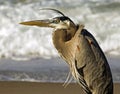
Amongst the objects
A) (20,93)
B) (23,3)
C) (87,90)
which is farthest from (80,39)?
(23,3)

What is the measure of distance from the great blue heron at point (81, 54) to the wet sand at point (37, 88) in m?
2.78

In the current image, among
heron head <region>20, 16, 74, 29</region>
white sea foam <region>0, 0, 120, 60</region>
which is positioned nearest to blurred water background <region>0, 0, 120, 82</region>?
white sea foam <region>0, 0, 120, 60</region>

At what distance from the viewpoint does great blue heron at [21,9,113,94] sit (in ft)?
8.20

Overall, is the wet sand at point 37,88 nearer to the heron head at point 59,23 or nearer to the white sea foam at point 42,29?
the white sea foam at point 42,29

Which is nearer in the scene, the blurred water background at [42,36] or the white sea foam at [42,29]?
the blurred water background at [42,36]

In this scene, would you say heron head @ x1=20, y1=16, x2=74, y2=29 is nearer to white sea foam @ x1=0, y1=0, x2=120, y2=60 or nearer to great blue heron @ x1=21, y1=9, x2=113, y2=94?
great blue heron @ x1=21, y1=9, x2=113, y2=94

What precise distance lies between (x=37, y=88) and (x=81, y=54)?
308 centimetres

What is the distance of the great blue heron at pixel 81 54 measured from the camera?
250 centimetres

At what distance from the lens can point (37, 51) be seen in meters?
7.42

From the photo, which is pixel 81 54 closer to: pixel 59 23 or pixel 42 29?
pixel 59 23

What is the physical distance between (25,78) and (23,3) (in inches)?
149

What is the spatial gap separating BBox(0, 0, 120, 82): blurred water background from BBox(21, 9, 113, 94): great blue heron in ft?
10.5

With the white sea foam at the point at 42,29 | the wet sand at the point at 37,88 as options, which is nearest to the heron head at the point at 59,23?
the wet sand at the point at 37,88

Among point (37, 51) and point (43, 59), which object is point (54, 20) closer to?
point (43, 59)
